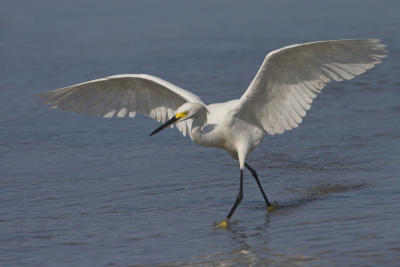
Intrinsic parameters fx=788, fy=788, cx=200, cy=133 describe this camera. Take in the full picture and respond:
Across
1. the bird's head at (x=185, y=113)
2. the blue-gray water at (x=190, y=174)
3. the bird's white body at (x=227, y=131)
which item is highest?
the bird's head at (x=185, y=113)

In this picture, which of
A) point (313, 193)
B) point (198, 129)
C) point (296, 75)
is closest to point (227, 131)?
point (198, 129)

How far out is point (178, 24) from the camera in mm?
22969

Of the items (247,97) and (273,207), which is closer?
(247,97)

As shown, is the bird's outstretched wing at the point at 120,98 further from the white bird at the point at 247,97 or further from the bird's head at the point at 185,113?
the bird's head at the point at 185,113

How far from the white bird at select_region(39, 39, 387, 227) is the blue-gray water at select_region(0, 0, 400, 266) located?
0.72 m

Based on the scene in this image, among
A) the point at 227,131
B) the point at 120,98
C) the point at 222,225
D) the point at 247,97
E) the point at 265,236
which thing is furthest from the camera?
the point at 120,98

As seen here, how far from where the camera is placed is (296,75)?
8172mm

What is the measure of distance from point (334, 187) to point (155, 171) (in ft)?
7.96

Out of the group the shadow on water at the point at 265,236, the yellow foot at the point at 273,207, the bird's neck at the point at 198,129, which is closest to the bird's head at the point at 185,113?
the bird's neck at the point at 198,129

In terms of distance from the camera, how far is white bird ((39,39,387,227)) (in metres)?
7.87

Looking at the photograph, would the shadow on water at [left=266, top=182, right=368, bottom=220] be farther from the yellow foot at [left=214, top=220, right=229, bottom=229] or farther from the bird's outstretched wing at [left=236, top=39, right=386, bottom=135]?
the bird's outstretched wing at [left=236, top=39, right=386, bottom=135]

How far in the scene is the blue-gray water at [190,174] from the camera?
7129mm

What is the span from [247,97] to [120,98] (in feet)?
6.04

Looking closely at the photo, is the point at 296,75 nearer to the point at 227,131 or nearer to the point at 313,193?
the point at 227,131
